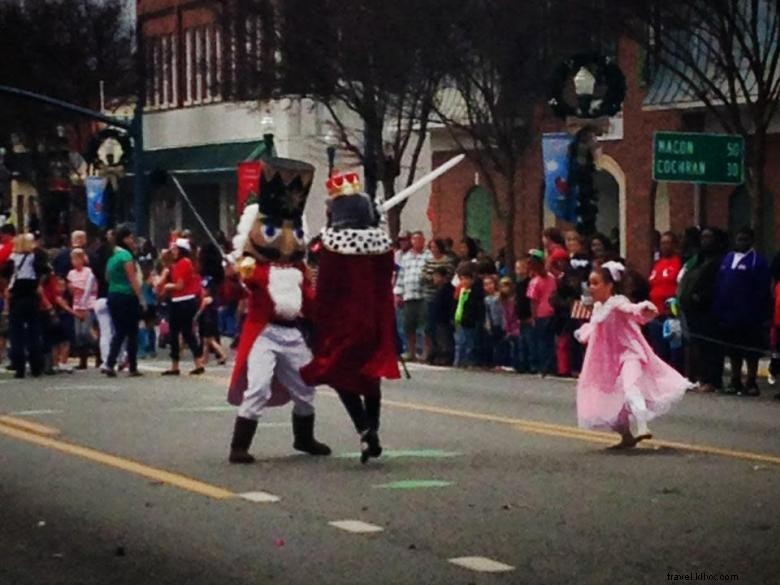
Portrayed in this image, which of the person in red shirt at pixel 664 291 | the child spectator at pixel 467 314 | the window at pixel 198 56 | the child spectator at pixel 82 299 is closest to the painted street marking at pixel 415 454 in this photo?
the person in red shirt at pixel 664 291

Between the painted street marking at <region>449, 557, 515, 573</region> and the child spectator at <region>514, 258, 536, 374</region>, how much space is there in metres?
17.3

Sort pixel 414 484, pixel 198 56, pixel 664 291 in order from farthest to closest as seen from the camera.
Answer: pixel 198 56 → pixel 664 291 → pixel 414 484

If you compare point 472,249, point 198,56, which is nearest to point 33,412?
point 472,249

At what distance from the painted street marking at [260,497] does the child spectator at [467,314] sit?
16027 mm

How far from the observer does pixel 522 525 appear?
39.4 ft

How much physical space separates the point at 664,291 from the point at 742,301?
7.41 ft

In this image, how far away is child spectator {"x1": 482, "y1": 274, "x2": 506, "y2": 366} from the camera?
96.1 feet

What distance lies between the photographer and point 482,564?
1068 cm

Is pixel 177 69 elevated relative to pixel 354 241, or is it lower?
elevated

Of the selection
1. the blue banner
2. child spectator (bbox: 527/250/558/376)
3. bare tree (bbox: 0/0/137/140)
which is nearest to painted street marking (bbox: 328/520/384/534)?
child spectator (bbox: 527/250/558/376)

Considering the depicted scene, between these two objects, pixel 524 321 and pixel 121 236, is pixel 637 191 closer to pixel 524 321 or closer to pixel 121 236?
pixel 524 321

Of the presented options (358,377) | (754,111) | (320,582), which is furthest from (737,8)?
(320,582)

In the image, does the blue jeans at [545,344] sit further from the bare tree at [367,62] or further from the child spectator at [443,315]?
the bare tree at [367,62]

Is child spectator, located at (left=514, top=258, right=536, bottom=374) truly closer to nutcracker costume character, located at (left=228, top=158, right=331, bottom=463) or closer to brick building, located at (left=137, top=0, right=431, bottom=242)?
nutcracker costume character, located at (left=228, top=158, right=331, bottom=463)
